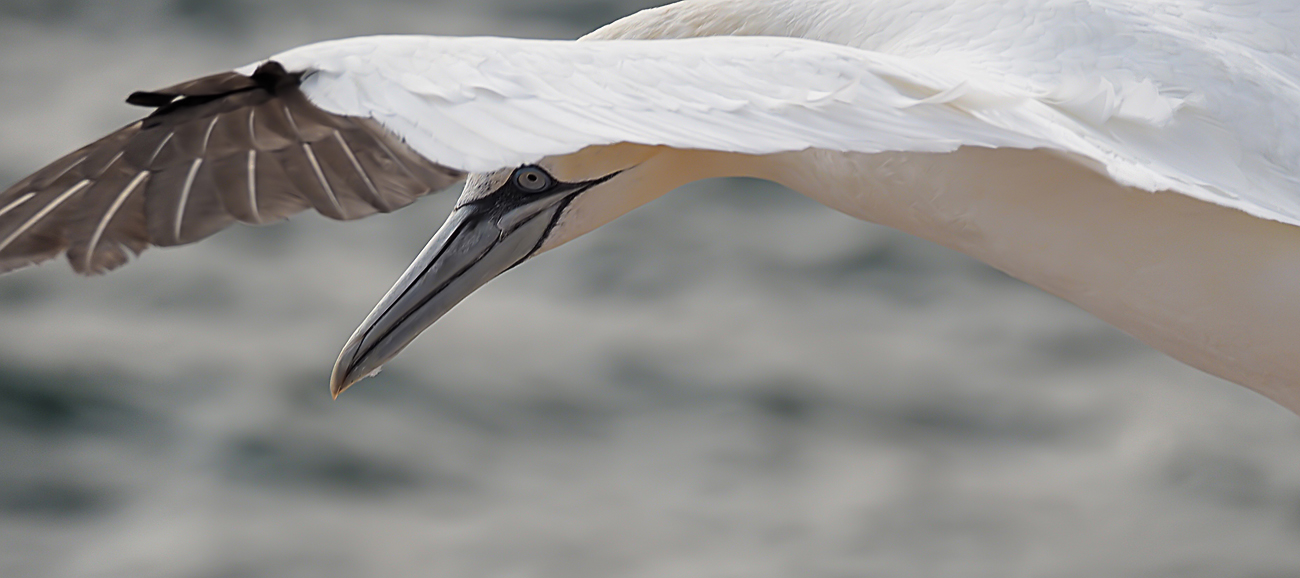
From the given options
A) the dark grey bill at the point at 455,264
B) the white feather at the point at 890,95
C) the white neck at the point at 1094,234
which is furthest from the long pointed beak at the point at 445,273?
the white feather at the point at 890,95

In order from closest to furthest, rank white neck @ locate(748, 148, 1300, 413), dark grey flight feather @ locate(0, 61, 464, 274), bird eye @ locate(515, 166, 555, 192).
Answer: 1. dark grey flight feather @ locate(0, 61, 464, 274)
2. white neck @ locate(748, 148, 1300, 413)
3. bird eye @ locate(515, 166, 555, 192)

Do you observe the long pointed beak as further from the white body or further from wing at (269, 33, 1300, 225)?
wing at (269, 33, 1300, 225)

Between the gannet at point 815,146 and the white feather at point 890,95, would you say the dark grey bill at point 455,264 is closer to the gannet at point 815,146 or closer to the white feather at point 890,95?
the gannet at point 815,146

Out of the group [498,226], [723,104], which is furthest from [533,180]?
[723,104]

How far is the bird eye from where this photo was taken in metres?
1.37

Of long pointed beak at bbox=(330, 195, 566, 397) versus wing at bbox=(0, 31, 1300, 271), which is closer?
wing at bbox=(0, 31, 1300, 271)

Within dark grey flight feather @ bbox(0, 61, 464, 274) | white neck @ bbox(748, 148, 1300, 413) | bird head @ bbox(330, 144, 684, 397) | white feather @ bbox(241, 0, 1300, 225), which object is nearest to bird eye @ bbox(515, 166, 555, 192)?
bird head @ bbox(330, 144, 684, 397)

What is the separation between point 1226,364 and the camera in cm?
137

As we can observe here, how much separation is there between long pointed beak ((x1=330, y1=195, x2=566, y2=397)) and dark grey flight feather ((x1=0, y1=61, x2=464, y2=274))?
1.39 ft

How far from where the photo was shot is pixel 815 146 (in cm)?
84

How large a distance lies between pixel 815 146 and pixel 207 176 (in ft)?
1.23

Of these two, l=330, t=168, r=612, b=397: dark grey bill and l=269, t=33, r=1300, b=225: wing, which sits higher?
l=269, t=33, r=1300, b=225: wing

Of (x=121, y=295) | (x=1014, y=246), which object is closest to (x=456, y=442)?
(x=121, y=295)

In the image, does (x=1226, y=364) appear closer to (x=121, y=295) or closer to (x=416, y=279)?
(x=416, y=279)
